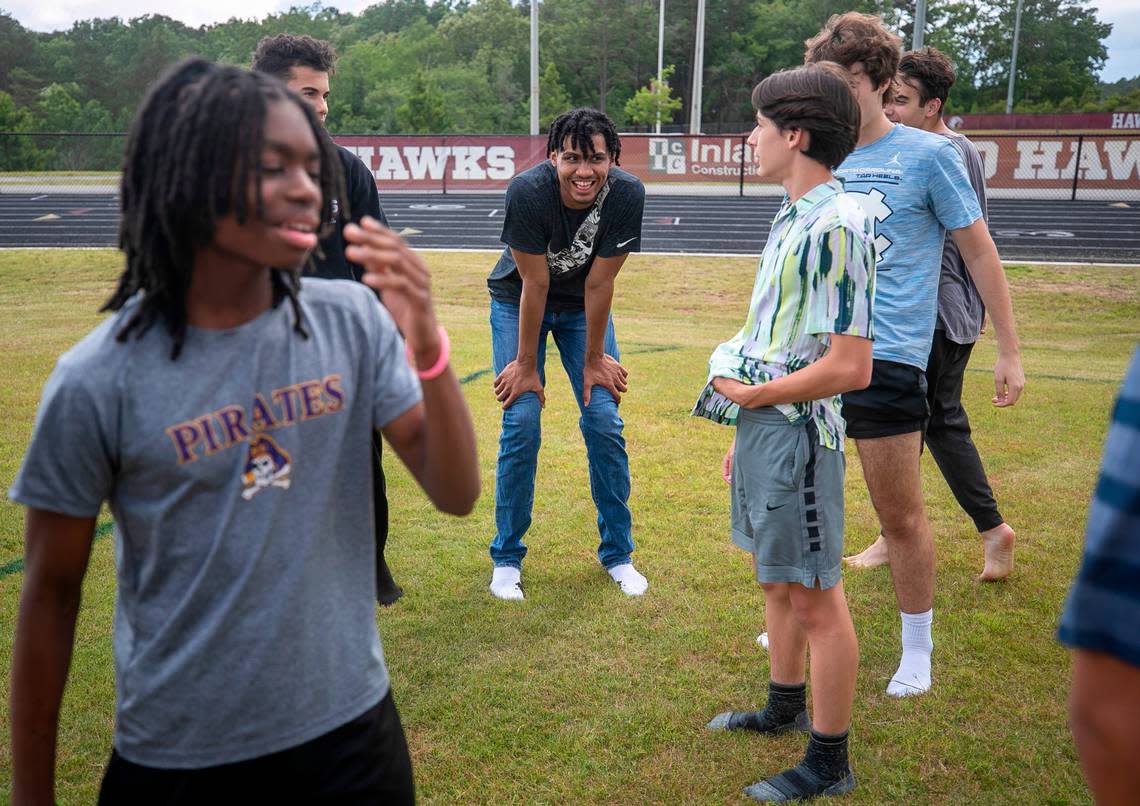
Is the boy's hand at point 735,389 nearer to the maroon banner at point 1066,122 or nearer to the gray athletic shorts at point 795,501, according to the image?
the gray athletic shorts at point 795,501

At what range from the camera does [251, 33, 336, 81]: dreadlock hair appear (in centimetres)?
378

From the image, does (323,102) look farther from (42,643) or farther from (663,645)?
(42,643)

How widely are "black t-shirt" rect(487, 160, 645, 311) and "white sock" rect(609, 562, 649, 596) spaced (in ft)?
4.18

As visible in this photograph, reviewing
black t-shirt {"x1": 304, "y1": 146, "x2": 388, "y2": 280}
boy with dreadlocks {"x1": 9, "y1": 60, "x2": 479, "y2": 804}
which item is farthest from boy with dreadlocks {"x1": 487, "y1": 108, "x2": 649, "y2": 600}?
boy with dreadlocks {"x1": 9, "y1": 60, "x2": 479, "y2": 804}

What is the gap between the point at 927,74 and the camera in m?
4.20

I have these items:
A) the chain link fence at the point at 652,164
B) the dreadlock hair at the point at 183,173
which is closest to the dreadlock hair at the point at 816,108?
the dreadlock hair at the point at 183,173

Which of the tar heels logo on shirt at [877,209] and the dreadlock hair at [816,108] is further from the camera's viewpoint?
the tar heels logo on shirt at [877,209]

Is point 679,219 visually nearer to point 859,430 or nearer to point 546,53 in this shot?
point 859,430

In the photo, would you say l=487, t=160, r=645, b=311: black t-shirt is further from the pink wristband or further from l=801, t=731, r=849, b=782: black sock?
the pink wristband

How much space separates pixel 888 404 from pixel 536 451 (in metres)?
1.71

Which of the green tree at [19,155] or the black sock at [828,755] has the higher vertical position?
the green tree at [19,155]

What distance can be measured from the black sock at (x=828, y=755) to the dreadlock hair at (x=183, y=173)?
2251 mm

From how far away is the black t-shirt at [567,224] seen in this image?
4.25 m

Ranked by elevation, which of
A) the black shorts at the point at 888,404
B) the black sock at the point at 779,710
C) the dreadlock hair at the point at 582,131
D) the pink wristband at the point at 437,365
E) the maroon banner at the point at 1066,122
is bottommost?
the black sock at the point at 779,710
